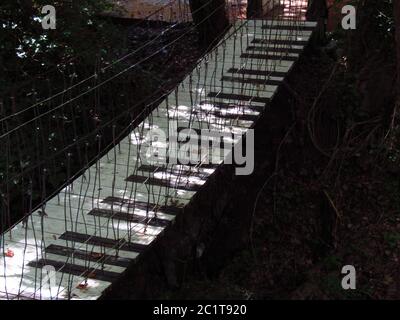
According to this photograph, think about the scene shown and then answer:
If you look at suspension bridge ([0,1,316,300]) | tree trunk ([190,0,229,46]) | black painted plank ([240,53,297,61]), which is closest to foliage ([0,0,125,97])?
suspension bridge ([0,1,316,300])

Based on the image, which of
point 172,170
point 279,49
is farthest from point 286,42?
point 172,170

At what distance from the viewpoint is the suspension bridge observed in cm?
455

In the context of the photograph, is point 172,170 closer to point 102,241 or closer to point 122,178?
point 122,178

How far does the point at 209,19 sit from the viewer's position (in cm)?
859

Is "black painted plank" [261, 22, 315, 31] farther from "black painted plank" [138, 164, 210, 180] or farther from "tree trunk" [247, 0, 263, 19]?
"black painted plank" [138, 164, 210, 180]

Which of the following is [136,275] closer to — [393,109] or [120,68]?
[120,68]

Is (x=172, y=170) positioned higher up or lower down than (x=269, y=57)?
lower down

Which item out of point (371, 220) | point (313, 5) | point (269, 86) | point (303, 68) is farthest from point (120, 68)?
point (371, 220)

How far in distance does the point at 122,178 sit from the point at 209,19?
378cm

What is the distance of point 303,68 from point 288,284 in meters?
2.87

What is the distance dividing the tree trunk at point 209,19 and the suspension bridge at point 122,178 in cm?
83

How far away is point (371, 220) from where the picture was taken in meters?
6.72

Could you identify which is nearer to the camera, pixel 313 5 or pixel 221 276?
pixel 221 276

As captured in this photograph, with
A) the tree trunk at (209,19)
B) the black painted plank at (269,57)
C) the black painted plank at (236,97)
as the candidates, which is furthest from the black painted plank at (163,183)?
the tree trunk at (209,19)
